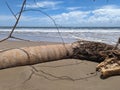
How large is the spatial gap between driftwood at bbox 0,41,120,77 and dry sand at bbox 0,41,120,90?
0.40ft

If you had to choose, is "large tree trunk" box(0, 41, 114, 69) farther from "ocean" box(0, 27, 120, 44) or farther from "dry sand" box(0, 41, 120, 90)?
"ocean" box(0, 27, 120, 44)

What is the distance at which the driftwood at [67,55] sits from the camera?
200 inches

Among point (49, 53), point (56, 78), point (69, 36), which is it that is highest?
point (56, 78)

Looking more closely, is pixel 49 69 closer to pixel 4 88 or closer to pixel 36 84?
pixel 36 84

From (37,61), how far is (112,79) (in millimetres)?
1614

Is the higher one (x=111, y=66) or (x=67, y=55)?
(x=111, y=66)

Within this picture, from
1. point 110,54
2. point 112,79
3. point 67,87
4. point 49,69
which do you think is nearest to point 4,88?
point 67,87

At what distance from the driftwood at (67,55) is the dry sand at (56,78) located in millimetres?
123

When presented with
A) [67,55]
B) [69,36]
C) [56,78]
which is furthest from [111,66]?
[69,36]

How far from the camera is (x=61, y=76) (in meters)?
4.95

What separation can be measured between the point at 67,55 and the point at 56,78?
1.32 m

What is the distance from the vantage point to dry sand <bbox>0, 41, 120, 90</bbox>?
435 centimetres

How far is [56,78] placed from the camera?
4.83 metres

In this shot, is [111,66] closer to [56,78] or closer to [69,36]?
[56,78]
